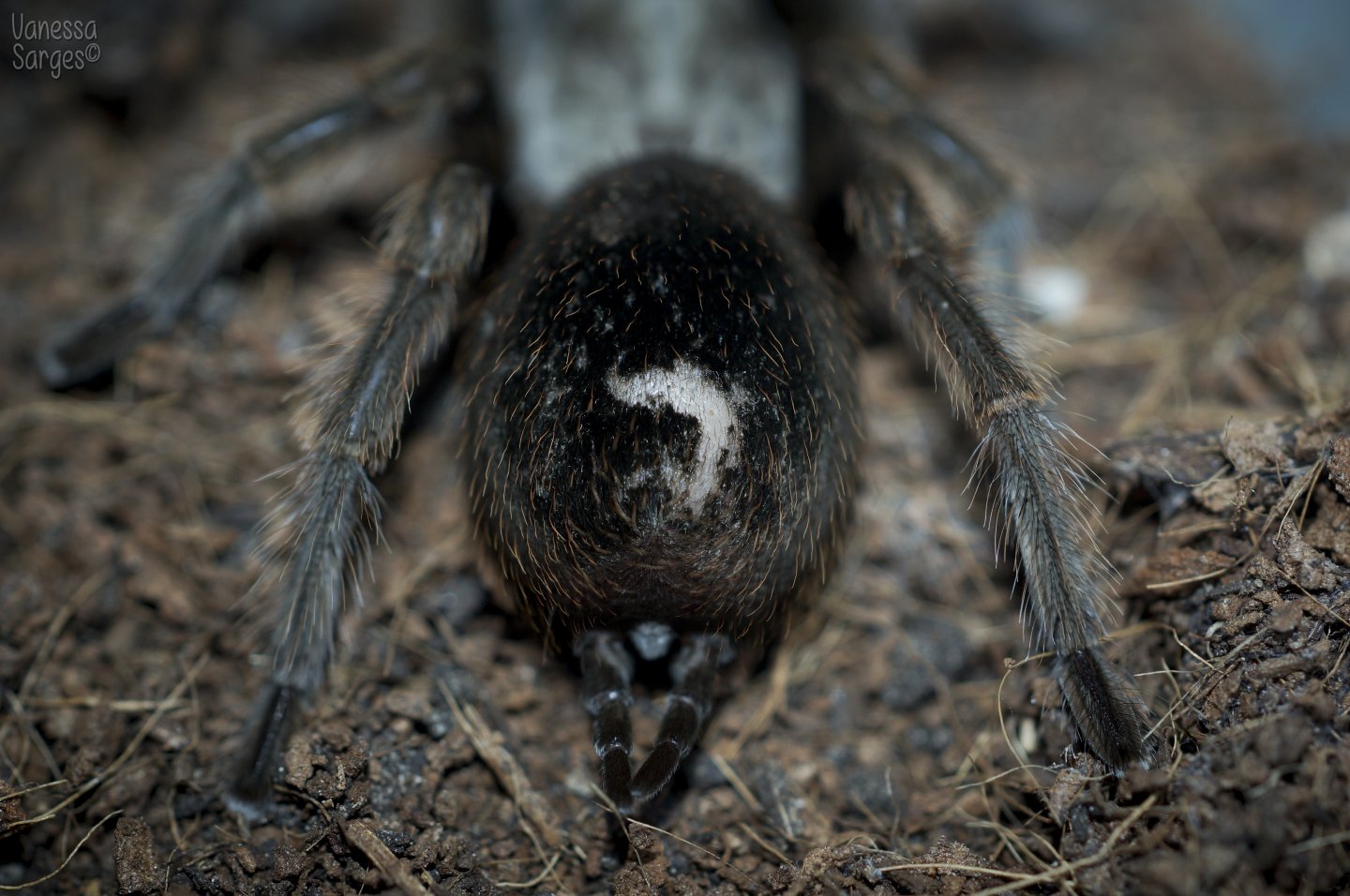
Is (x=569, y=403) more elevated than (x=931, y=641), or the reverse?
(x=569, y=403)

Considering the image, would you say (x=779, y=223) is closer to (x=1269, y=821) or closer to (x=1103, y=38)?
(x=1269, y=821)

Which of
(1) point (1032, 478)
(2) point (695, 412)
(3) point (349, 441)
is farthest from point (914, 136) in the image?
A: (3) point (349, 441)

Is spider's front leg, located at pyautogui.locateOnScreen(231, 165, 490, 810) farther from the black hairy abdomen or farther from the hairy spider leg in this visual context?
the hairy spider leg

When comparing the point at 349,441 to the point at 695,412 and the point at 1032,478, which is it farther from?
the point at 1032,478

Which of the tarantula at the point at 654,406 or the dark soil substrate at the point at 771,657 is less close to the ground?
the tarantula at the point at 654,406

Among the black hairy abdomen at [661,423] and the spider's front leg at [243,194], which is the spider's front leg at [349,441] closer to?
the black hairy abdomen at [661,423]

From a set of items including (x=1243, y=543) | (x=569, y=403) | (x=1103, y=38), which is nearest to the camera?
(x=569, y=403)

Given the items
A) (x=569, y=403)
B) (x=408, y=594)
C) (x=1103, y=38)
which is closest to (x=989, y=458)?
(x=569, y=403)

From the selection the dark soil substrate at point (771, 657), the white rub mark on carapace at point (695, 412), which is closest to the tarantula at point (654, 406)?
the white rub mark on carapace at point (695, 412)
